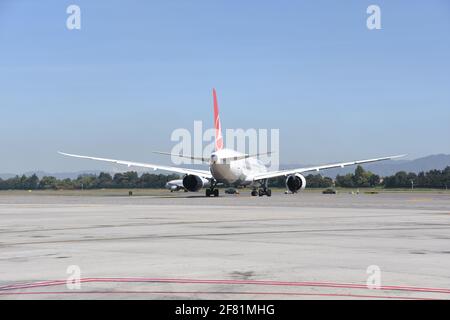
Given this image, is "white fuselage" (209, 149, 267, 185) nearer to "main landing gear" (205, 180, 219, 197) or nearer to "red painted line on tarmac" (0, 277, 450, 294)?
"main landing gear" (205, 180, 219, 197)

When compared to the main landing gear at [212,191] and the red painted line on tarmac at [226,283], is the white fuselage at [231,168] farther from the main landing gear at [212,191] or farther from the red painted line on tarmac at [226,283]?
the red painted line on tarmac at [226,283]

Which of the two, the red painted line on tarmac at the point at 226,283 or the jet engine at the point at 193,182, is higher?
the jet engine at the point at 193,182

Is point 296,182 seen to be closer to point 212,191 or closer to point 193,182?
point 212,191

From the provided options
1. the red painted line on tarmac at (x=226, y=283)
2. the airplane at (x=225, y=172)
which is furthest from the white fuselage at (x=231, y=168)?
the red painted line on tarmac at (x=226, y=283)

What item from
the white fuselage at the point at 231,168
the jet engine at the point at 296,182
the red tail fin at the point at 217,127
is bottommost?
the jet engine at the point at 296,182

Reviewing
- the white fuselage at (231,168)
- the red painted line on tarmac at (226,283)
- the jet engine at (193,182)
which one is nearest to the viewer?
the red painted line on tarmac at (226,283)

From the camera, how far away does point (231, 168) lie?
77.2 metres

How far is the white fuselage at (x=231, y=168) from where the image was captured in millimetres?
75125

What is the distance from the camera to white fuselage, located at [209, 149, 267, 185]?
75.1 metres

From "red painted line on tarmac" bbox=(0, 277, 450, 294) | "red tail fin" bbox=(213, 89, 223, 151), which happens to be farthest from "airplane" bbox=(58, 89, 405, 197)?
"red painted line on tarmac" bbox=(0, 277, 450, 294)

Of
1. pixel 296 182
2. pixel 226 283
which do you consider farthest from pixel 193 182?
pixel 226 283

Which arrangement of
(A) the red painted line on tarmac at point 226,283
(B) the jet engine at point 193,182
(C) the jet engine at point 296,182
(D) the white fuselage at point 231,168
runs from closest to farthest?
(A) the red painted line on tarmac at point 226,283, (D) the white fuselage at point 231,168, (B) the jet engine at point 193,182, (C) the jet engine at point 296,182
